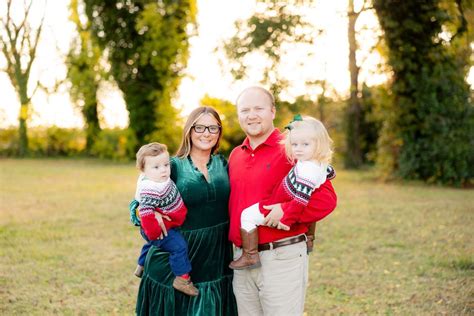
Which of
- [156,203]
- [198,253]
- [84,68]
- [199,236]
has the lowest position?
[198,253]

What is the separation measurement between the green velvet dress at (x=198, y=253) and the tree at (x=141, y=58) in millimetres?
21234

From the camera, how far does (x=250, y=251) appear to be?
9.84 feet

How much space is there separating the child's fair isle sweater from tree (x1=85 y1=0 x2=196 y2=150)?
21.4 metres

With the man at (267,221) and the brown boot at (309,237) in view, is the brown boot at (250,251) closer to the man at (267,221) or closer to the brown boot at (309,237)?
the man at (267,221)

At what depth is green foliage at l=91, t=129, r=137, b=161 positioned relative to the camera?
2450cm

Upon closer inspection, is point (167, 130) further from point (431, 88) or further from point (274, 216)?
point (274, 216)

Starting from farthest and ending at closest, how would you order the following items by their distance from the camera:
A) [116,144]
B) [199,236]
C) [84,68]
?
[84,68] < [116,144] < [199,236]

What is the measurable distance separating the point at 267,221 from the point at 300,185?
0.95 feet

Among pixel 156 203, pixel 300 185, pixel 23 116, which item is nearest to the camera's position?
pixel 300 185

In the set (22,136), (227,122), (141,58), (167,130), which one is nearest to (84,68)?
(141,58)

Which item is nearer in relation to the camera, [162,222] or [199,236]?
[162,222]

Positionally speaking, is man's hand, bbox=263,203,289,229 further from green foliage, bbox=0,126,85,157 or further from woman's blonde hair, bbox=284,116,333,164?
green foliage, bbox=0,126,85,157

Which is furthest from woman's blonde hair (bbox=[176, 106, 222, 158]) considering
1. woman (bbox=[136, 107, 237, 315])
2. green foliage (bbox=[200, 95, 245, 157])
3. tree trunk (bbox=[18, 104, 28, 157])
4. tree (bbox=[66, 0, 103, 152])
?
tree trunk (bbox=[18, 104, 28, 157])

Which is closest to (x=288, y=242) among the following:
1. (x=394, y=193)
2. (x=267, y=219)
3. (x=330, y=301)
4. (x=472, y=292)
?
(x=267, y=219)
